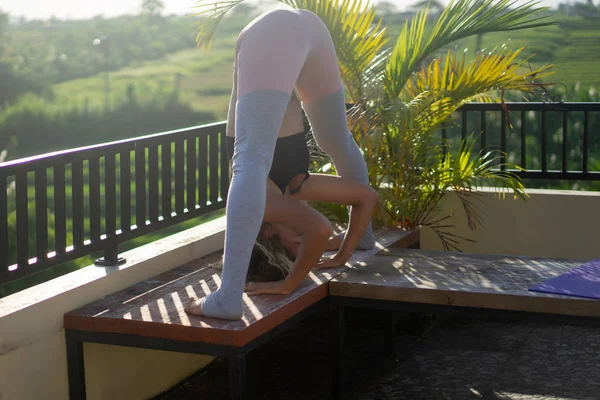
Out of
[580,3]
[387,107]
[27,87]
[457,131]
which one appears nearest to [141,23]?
[27,87]

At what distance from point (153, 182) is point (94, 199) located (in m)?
0.43

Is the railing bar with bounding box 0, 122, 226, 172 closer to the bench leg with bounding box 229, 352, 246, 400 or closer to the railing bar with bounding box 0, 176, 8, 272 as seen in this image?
the railing bar with bounding box 0, 176, 8, 272

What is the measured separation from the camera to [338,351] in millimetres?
3812

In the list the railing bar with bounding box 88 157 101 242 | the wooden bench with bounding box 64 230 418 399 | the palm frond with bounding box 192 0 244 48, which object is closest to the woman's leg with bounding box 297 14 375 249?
the wooden bench with bounding box 64 230 418 399

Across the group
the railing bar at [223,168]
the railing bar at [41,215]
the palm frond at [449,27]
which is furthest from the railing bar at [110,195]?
the palm frond at [449,27]

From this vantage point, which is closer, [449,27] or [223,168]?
[223,168]

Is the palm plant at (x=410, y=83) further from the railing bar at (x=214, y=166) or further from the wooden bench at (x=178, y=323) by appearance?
the wooden bench at (x=178, y=323)

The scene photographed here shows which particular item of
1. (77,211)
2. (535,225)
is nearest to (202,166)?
(77,211)

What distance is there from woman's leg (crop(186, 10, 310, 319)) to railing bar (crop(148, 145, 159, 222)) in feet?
2.48

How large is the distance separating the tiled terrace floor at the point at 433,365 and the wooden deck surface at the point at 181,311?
1.92 ft

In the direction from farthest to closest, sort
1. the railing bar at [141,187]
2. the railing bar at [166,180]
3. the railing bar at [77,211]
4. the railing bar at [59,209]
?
1. the railing bar at [166,180]
2. the railing bar at [141,187]
3. the railing bar at [77,211]
4. the railing bar at [59,209]

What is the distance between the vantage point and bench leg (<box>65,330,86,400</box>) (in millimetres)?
3326

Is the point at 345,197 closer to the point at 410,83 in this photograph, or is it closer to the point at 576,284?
the point at 576,284

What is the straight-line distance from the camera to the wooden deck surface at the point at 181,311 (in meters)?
3.12
